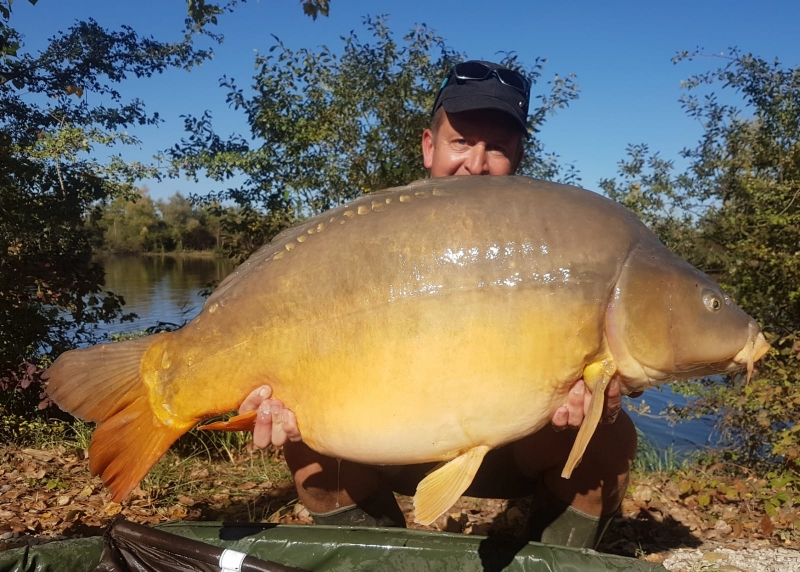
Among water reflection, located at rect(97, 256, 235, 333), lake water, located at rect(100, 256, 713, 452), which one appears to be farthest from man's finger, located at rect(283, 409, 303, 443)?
water reflection, located at rect(97, 256, 235, 333)

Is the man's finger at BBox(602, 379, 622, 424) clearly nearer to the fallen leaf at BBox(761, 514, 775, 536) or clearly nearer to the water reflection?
the fallen leaf at BBox(761, 514, 775, 536)

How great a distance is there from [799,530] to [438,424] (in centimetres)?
208

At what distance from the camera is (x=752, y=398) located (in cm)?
368

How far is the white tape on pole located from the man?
0.32 m

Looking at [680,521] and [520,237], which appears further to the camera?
[680,521]

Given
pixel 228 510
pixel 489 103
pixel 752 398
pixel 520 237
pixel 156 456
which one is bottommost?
pixel 228 510

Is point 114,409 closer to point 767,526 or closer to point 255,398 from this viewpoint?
point 255,398

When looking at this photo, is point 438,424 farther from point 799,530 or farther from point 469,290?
point 799,530

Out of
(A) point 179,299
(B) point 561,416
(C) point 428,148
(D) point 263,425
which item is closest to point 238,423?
(D) point 263,425

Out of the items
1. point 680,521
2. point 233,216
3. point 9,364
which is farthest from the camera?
point 233,216

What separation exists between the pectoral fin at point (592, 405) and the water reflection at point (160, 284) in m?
3.62

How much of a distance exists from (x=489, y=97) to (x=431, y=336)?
115 cm

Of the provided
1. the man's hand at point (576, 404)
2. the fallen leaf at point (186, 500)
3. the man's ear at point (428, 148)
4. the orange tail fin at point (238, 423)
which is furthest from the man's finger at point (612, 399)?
the fallen leaf at point (186, 500)

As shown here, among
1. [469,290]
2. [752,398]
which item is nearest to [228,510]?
[469,290]
